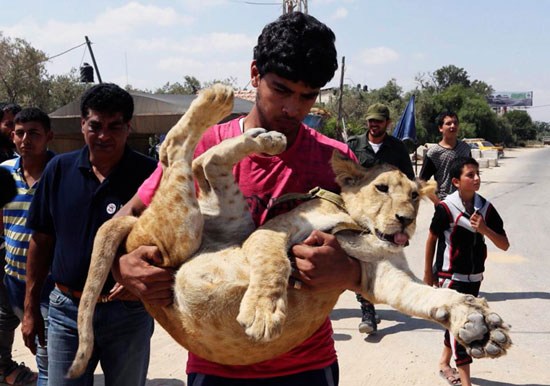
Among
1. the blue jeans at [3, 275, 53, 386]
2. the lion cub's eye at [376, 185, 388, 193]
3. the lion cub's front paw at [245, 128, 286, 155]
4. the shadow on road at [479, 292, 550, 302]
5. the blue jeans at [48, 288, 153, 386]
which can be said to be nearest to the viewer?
the lion cub's front paw at [245, 128, 286, 155]

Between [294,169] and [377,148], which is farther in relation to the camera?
[377,148]

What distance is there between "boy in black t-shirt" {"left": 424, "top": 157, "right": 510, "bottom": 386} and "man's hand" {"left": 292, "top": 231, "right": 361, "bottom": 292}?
3072mm

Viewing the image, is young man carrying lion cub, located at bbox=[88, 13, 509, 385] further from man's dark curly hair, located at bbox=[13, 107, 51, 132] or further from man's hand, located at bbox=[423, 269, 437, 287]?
man's hand, located at bbox=[423, 269, 437, 287]

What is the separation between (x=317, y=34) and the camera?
7.09ft

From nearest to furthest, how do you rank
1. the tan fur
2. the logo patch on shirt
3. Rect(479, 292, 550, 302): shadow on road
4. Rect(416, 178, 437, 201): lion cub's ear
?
the tan fur → Rect(416, 178, 437, 201): lion cub's ear → the logo patch on shirt → Rect(479, 292, 550, 302): shadow on road

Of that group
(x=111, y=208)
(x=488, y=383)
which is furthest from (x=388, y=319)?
(x=111, y=208)

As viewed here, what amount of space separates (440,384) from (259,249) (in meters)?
3.65

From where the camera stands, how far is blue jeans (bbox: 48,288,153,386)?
9.99 ft

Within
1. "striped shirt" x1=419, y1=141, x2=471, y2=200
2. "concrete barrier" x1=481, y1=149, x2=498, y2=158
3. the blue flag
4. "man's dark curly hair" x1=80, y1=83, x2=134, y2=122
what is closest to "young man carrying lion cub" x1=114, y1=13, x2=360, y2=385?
"man's dark curly hair" x1=80, y1=83, x2=134, y2=122

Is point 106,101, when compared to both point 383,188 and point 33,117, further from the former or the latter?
point 383,188

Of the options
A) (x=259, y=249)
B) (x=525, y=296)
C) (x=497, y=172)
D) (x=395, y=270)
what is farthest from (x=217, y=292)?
(x=497, y=172)

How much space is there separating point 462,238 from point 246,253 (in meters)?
3.61

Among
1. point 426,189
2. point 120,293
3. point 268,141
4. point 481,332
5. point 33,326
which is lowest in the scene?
point 33,326

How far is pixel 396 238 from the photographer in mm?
2156
